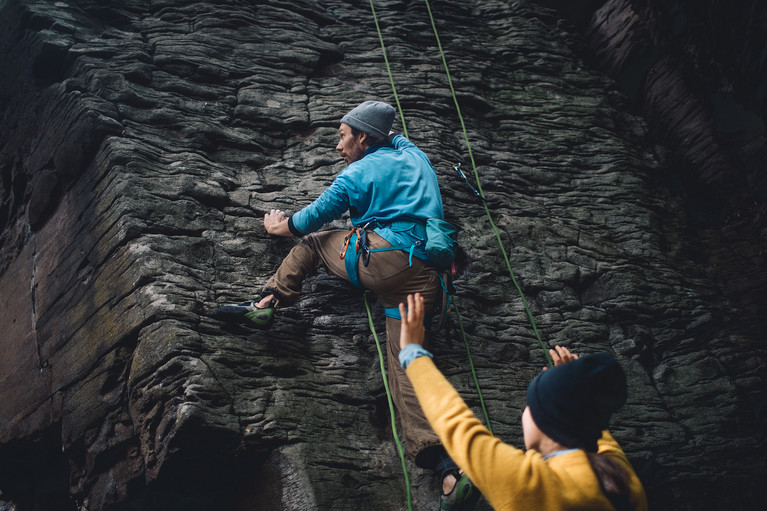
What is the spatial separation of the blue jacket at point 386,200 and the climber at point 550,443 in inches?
89.3

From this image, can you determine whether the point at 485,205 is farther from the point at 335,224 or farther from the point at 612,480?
the point at 612,480

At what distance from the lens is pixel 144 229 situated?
640 cm

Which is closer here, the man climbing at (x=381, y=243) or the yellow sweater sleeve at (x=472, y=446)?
the yellow sweater sleeve at (x=472, y=446)

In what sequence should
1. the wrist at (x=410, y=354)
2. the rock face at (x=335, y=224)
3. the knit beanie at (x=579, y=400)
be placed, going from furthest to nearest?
the rock face at (x=335, y=224) < the wrist at (x=410, y=354) < the knit beanie at (x=579, y=400)

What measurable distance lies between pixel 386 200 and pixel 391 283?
0.83 m

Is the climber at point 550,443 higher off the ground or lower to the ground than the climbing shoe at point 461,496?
higher

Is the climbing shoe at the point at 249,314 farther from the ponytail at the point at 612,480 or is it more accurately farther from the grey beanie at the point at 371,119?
the ponytail at the point at 612,480

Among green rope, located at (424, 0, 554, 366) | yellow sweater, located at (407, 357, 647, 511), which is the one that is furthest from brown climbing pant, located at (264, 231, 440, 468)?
yellow sweater, located at (407, 357, 647, 511)

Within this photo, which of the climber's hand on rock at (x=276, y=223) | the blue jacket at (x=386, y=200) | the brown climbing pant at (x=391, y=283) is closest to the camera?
the brown climbing pant at (x=391, y=283)

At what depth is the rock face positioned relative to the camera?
223 inches

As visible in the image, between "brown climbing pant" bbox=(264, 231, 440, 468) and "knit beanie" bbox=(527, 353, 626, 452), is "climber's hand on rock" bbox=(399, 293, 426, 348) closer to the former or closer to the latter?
"knit beanie" bbox=(527, 353, 626, 452)

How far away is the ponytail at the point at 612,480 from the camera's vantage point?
9.86 ft

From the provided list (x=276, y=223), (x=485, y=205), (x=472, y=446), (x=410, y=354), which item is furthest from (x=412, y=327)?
(x=485, y=205)

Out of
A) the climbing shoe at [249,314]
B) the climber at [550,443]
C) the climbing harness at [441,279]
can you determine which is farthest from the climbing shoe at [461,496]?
the climbing shoe at [249,314]
